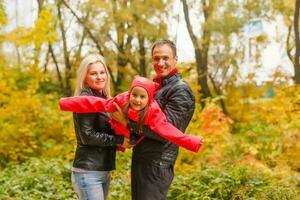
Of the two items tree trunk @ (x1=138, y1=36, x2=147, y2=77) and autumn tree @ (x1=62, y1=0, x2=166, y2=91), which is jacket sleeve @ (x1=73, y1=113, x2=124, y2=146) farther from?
tree trunk @ (x1=138, y1=36, x2=147, y2=77)

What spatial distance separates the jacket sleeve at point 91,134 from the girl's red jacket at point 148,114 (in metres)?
0.07

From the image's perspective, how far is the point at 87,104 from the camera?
3.35m

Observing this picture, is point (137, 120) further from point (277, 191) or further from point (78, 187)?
point (277, 191)

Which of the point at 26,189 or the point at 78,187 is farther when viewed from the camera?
the point at 26,189

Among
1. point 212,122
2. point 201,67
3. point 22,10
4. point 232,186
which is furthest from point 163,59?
point 22,10

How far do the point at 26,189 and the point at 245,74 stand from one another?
10.7m

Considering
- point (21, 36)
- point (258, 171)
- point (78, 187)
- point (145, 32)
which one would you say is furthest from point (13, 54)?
point (78, 187)

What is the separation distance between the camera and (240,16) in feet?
48.1

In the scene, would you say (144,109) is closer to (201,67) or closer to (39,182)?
(39,182)

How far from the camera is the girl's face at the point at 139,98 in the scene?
10.7 feet

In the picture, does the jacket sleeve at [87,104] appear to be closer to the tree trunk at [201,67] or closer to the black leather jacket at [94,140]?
the black leather jacket at [94,140]

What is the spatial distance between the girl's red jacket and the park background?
119 inches

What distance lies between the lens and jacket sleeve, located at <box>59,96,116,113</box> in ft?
11.0

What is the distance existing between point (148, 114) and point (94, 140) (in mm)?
460
